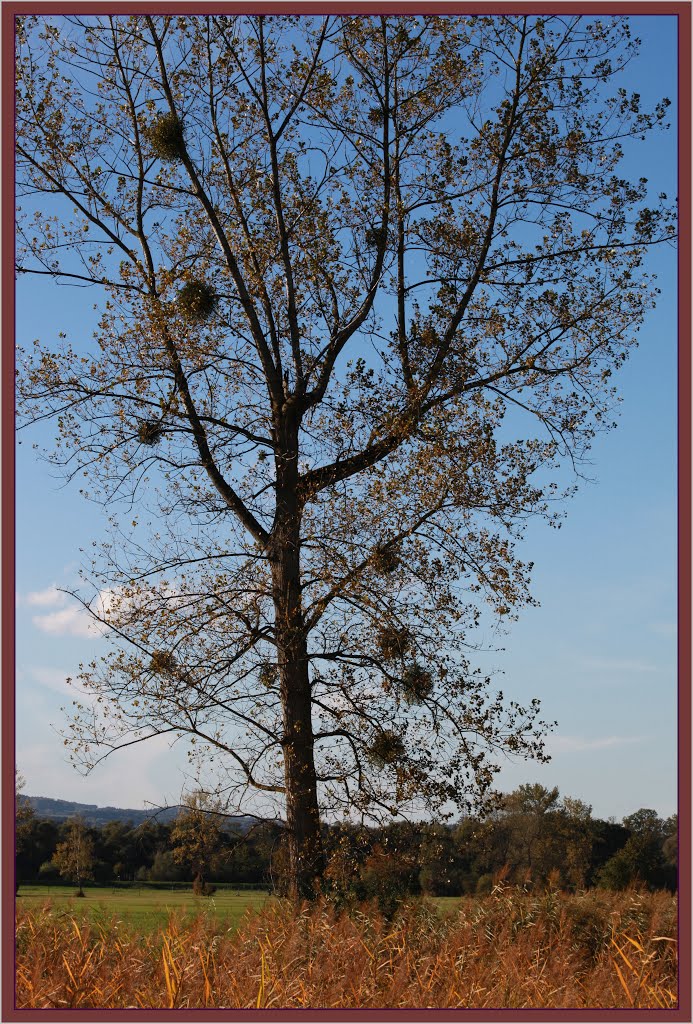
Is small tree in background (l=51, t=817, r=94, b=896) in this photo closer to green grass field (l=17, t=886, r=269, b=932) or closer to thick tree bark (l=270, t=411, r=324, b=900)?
green grass field (l=17, t=886, r=269, b=932)

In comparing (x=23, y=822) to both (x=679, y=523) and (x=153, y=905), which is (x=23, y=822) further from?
(x=679, y=523)

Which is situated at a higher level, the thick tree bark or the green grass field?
the thick tree bark

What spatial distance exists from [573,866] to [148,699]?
9.57 m

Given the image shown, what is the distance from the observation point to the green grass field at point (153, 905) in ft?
27.0

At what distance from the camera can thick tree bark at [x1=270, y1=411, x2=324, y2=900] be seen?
10.5 m

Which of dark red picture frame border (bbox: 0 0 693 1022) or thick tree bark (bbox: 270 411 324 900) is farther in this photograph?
thick tree bark (bbox: 270 411 324 900)

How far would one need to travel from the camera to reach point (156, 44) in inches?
490

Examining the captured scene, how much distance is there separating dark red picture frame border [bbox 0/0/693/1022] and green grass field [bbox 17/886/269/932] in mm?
1965

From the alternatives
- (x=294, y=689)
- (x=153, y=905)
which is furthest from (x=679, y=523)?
(x=153, y=905)

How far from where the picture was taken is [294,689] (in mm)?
11031

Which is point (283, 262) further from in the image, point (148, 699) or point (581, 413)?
point (148, 699)

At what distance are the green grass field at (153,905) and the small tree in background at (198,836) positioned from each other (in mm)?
297

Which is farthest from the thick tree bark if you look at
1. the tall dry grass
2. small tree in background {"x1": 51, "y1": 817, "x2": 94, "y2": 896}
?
small tree in background {"x1": 51, "y1": 817, "x2": 94, "y2": 896}

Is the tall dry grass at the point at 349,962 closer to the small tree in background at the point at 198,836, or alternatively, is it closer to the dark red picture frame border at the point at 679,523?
the dark red picture frame border at the point at 679,523
